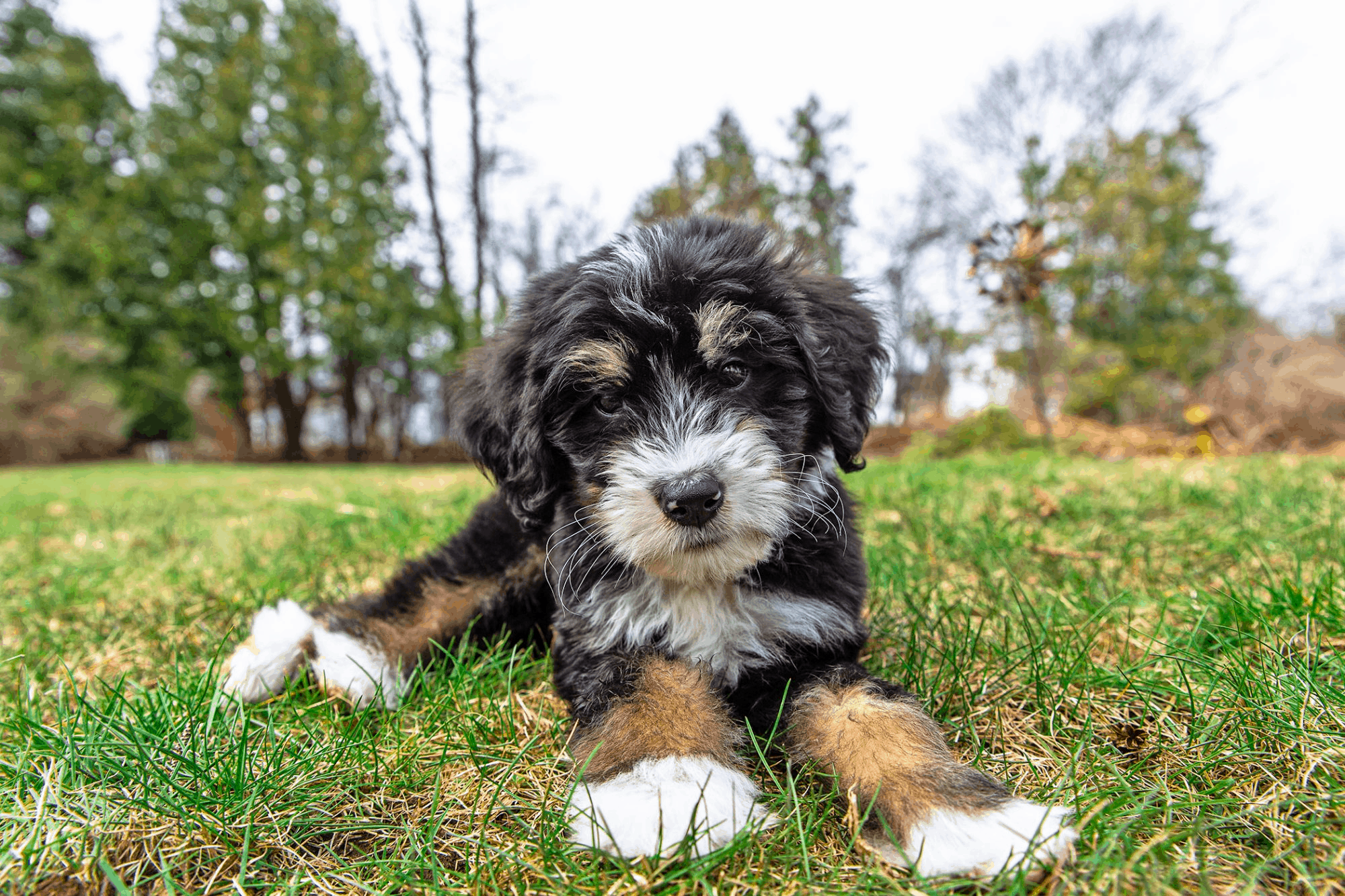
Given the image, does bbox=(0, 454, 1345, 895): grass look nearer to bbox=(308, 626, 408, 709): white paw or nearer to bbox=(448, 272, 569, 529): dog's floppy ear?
bbox=(308, 626, 408, 709): white paw

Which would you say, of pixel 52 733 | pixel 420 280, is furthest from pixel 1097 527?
pixel 420 280

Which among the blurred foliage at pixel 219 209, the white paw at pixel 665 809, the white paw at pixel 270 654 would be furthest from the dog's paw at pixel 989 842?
the blurred foliage at pixel 219 209

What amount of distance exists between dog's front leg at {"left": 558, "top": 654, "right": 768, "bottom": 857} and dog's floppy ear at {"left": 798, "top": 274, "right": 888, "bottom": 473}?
925 millimetres

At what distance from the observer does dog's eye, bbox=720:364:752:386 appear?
2.15m

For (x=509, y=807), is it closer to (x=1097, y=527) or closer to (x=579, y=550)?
(x=579, y=550)

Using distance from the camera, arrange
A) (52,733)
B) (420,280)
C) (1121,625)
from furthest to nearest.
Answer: (420,280), (1121,625), (52,733)

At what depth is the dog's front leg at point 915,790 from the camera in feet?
4.60

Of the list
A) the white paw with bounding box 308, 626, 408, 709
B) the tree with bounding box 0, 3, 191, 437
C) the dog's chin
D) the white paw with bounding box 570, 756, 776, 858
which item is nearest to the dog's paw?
the white paw with bounding box 570, 756, 776, 858

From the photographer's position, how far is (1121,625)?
2475 mm

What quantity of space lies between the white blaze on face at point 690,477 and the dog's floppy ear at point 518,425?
12.5 inches

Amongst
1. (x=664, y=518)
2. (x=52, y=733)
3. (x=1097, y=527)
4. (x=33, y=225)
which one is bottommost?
(x=52, y=733)

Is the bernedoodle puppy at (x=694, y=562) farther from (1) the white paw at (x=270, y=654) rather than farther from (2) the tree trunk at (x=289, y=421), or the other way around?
(2) the tree trunk at (x=289, y=421)

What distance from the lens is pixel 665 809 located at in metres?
1.54

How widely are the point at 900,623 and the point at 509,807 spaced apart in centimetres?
164
